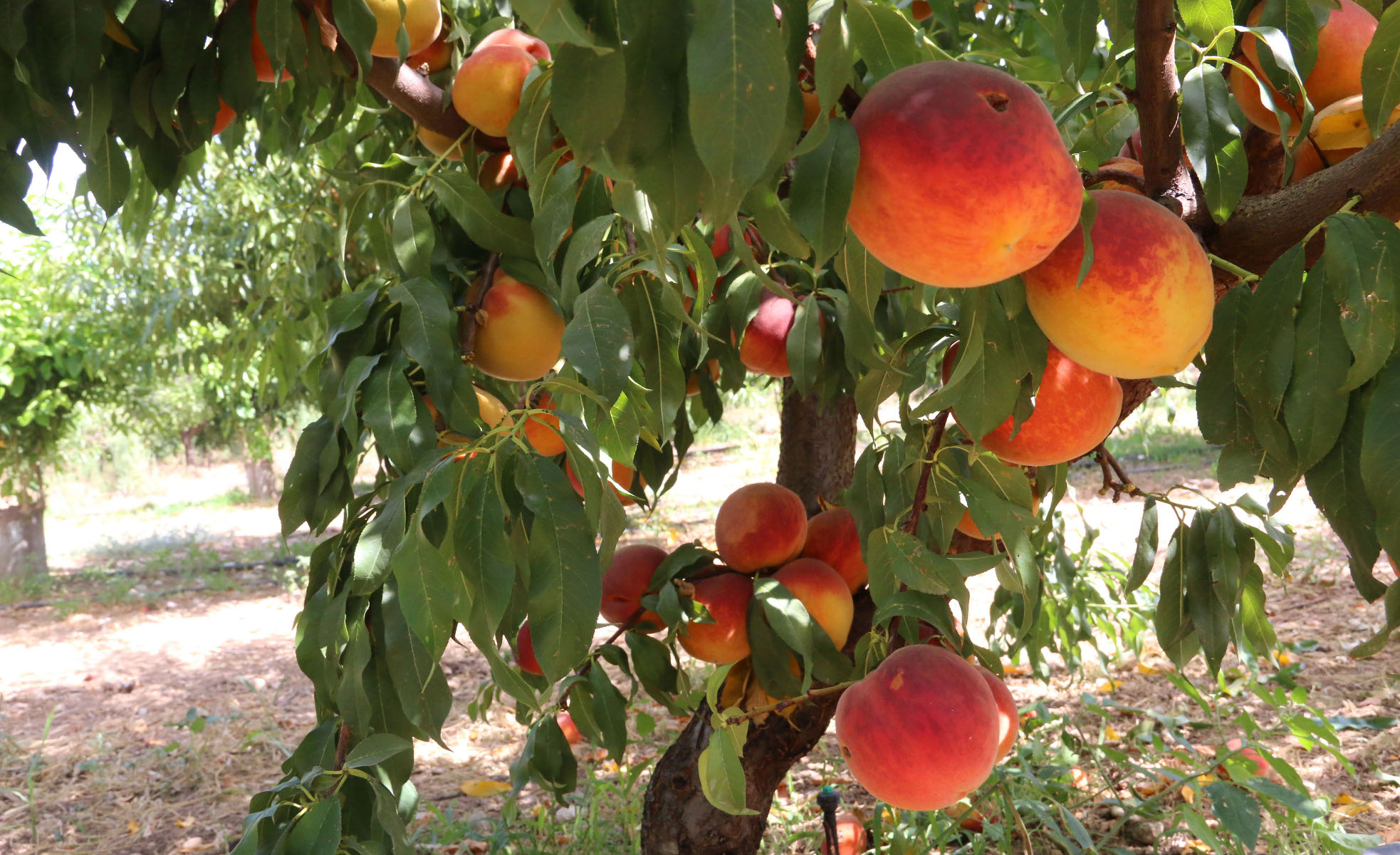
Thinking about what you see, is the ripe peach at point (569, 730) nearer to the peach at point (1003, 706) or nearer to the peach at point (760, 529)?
the peach at point (760, 529)

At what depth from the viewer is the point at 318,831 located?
0.74 m

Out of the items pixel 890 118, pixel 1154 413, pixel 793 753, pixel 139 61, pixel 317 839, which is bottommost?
pixel 1154 413

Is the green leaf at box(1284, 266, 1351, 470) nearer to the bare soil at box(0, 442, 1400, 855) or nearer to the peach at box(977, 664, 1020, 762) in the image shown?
the peach at box(977, 664, 1020, 762)

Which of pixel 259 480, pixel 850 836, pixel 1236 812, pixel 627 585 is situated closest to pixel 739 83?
pixel 627 585

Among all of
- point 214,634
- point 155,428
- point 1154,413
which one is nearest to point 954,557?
point 214,634

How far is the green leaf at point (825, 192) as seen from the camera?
0.41m

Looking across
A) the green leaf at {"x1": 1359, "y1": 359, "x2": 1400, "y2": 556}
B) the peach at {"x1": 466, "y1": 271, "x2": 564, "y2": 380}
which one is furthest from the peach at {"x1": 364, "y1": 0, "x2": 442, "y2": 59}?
the green leaf at {"x1": 1359, "y1": 359, "x2": 1400, "y2": 556}

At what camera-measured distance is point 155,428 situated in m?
6.33

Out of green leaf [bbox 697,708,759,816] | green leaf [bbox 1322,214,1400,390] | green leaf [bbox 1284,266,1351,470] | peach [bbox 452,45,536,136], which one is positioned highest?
peach [bbox 452,45,536,136]

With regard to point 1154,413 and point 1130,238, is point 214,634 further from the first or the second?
point 1154,413

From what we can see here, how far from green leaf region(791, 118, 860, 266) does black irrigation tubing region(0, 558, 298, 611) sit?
5.30 meters

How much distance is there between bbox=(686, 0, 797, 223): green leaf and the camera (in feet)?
1.10

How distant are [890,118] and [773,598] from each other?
70cm

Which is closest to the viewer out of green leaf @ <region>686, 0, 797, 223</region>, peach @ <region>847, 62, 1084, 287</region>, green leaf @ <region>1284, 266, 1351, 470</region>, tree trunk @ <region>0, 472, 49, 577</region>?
green leaf @ <region>686, 0, 797, 223</region>
